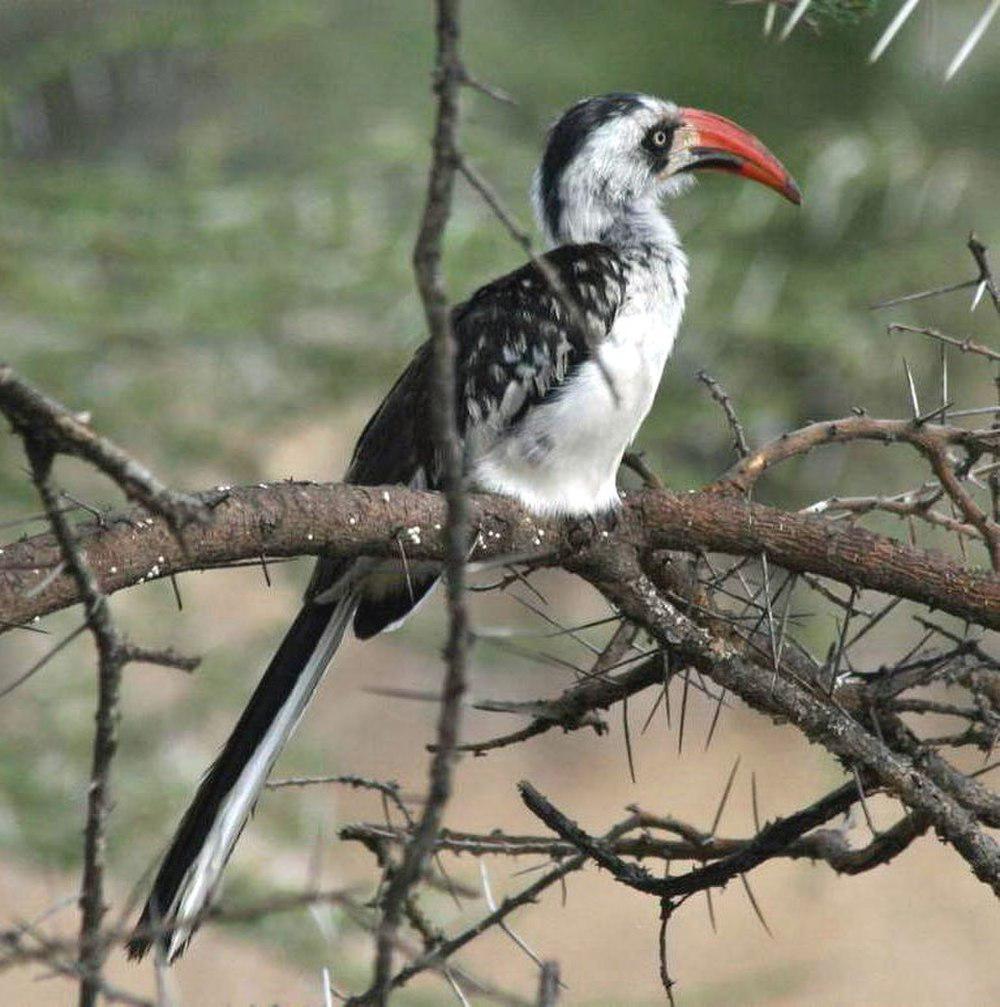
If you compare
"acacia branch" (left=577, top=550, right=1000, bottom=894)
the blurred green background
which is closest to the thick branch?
"acacia branch" (left=577, top=550, right=1000, bottom=894)

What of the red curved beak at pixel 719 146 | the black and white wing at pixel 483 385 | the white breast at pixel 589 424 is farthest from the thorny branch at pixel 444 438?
the red curved beak at pixel 719 146

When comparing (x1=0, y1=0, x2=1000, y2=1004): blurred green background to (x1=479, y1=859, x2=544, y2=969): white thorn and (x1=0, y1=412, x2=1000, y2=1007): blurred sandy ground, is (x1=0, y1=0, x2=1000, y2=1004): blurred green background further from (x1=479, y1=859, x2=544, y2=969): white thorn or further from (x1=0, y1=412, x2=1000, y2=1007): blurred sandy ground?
(x1=479, y1=859, x2=544, y2=969): white thorn

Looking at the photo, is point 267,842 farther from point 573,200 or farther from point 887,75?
point 887,75

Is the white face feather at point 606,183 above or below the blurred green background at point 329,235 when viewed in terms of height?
below

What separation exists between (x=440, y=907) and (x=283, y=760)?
1.04 meters

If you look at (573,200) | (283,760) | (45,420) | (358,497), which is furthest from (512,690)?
(45,420)

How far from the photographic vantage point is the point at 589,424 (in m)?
3.03

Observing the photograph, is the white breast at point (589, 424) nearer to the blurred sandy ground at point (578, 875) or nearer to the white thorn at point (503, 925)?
the white thorn at point (503, 925)

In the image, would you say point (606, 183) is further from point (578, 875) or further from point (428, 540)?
point (578, 875)

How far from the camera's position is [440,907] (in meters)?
6.88

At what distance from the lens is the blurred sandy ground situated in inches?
295

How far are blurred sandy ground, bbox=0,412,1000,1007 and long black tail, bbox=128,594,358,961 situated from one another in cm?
316

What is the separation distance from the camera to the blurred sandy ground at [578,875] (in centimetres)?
748

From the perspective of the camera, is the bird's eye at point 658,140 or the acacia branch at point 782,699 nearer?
the acacia branch at point 782,699
